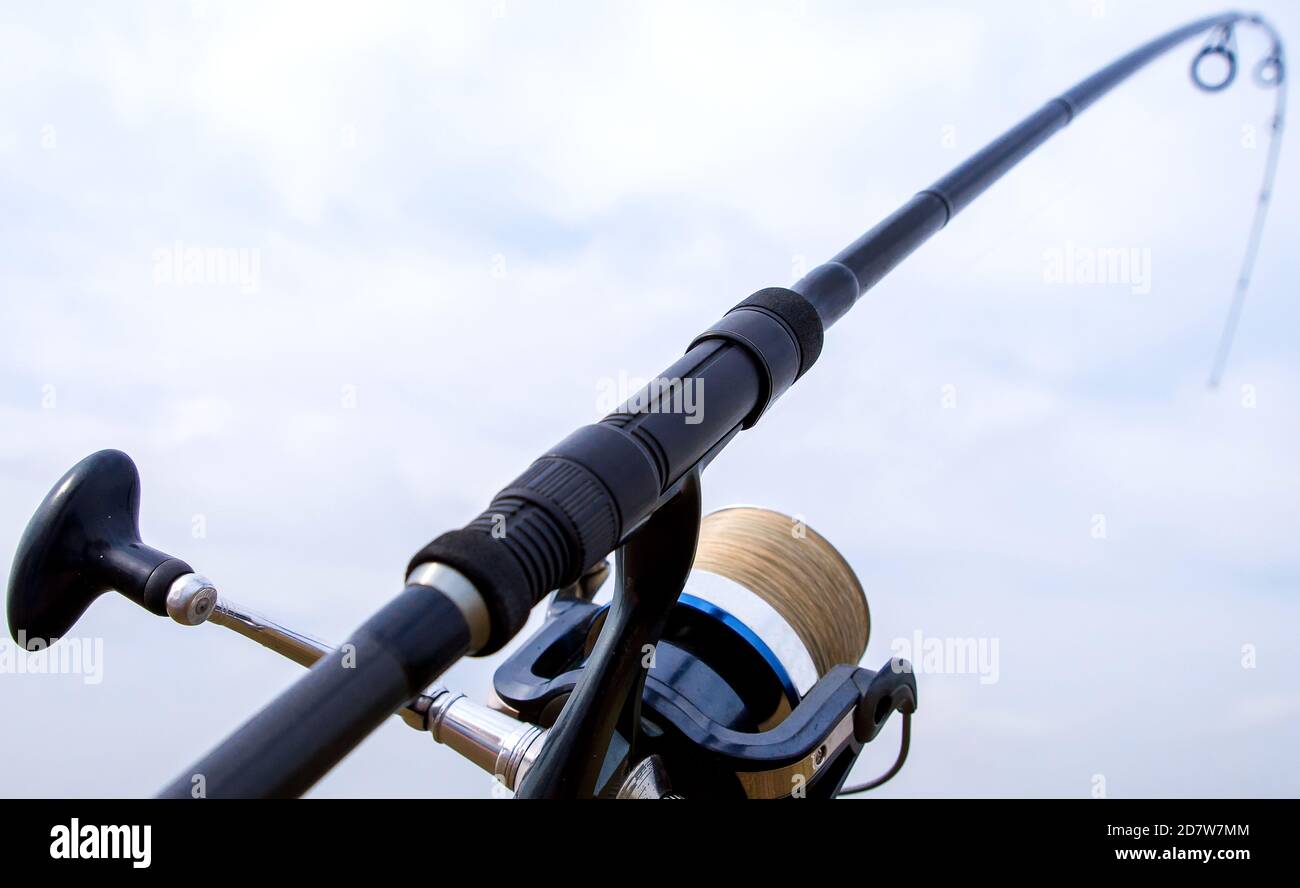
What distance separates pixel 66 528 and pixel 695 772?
48.0 inches

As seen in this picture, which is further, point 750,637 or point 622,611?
point 750,637

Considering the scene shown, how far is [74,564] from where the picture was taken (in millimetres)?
2033

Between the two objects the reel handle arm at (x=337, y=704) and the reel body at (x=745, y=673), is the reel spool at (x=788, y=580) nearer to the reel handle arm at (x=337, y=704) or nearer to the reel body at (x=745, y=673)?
the reel body at (x=745, y=673)

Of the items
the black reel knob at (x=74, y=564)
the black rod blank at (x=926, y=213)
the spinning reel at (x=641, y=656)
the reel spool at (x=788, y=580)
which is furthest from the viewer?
the reel spool at (x=788, y=580)

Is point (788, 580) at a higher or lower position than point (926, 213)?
lower

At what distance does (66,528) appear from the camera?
6.64 feet

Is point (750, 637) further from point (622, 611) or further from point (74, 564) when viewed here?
point (74, 564)

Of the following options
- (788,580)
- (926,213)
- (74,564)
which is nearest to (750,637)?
(788,580)

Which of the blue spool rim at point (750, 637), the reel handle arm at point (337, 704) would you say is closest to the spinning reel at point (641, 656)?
the blue spool rim at point (750, 637)

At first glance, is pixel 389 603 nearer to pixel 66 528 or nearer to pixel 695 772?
pixel 695 772

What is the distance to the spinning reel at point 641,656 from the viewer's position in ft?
4.99

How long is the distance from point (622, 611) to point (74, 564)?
113cm
